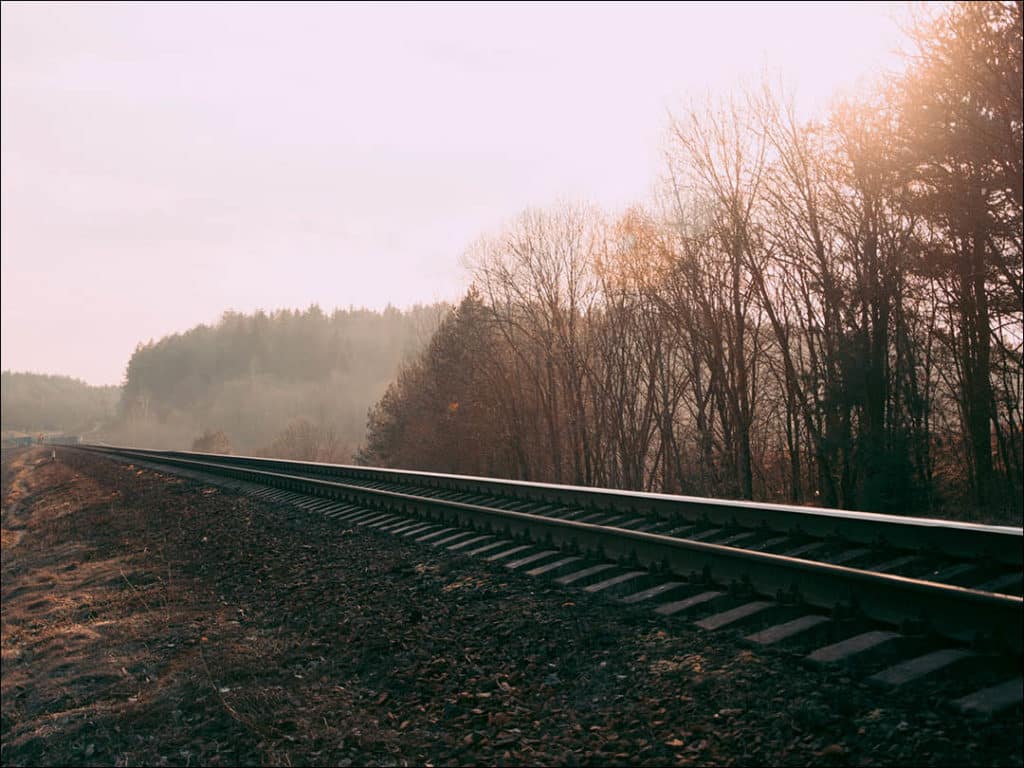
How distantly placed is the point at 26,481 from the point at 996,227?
143 feet

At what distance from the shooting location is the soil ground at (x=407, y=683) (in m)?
3.86

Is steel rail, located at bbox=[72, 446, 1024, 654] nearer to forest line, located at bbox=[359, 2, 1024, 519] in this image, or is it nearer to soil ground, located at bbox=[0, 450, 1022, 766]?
soil ground, located at bbox=[0, 450, 1022, 766]

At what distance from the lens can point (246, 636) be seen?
7137 millimetres

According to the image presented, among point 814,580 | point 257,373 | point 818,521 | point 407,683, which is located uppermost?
point 257,373

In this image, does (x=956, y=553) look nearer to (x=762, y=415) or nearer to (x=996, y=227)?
(x=996, y=227)

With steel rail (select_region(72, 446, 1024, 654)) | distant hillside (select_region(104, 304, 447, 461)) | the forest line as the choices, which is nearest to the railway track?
steel rail (select_region(72, 446, 1024, 654))

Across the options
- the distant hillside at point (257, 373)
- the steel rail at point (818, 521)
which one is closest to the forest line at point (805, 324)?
the steel rail at point (818, 521)

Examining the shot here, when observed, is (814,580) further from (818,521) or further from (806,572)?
(818,521)

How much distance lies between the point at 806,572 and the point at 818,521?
5.20 feet

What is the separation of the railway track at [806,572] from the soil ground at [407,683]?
271 mm

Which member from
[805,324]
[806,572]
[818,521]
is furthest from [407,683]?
[805,324]

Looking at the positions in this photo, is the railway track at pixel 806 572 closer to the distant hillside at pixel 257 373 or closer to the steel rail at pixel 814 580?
the steel rail at pixel 814 580

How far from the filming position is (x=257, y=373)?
131875 millimetres

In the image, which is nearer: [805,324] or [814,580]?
[814,580]
